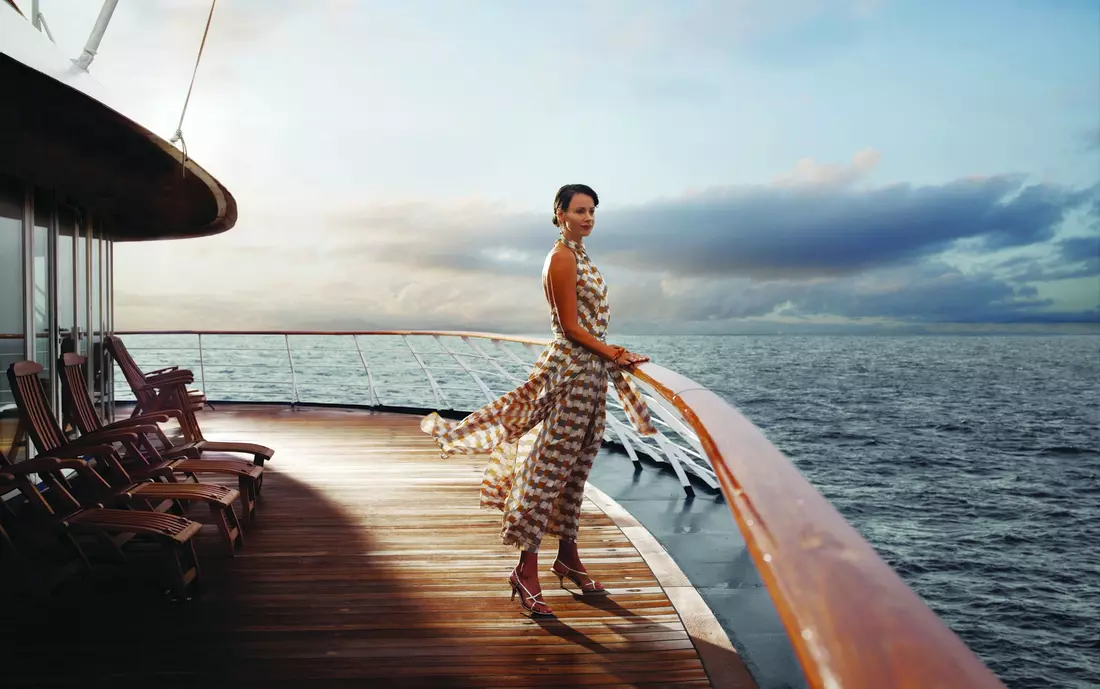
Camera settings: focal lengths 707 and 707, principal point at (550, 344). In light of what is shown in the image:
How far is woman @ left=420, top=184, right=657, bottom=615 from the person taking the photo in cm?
236

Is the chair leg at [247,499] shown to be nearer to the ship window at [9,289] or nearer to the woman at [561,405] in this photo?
the woman at [561,405]

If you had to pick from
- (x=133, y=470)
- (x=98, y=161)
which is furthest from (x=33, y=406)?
A: (x=98, y=161)

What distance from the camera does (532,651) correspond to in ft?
7.07

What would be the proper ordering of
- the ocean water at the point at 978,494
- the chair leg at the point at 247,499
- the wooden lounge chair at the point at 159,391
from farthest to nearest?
the ocean water at the point at 978,494 → the wooden lounge chair at the point at 159,391 → the chair leg at the point at 247,499

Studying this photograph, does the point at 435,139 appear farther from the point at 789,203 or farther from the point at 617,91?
the point at 789,203

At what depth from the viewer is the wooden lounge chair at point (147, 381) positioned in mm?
5734

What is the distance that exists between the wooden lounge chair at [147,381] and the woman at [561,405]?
4212 millimetres

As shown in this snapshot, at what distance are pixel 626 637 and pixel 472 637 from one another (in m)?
0.49

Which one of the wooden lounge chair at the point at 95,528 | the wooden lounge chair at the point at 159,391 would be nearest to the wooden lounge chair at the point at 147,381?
the wooden lounge chair at the point at 159,391

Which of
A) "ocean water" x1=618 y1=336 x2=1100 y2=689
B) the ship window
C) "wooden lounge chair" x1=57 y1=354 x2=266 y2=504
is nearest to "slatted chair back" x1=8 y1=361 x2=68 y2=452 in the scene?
"wooden lounge chair" x1=57 y1=354 x2=266 y2=504

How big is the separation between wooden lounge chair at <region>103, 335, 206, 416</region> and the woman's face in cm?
456

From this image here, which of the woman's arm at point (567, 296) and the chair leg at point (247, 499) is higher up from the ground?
Answer: the woman's arm at point (567, 296)

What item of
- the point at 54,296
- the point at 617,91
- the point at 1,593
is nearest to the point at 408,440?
the point at 54,296

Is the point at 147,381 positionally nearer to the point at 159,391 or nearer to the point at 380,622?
the point at 159,391
